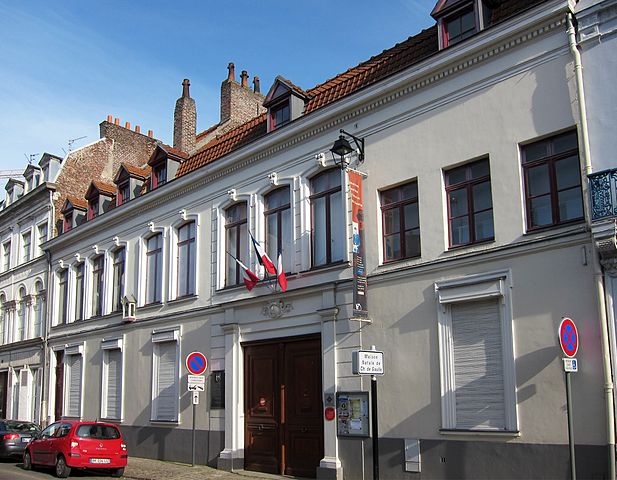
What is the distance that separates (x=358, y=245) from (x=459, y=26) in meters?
5.17

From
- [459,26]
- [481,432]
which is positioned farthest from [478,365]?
[459,26]

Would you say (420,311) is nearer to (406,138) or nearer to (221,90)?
(406,138)

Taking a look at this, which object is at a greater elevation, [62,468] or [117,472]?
[62,468]

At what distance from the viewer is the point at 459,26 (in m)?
15.1

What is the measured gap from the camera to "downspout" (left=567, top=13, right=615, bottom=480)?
11094 mm

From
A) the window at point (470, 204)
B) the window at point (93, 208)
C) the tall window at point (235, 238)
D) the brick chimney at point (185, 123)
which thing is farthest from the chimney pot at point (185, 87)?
the window at point (470, 204)

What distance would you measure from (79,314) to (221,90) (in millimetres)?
11983

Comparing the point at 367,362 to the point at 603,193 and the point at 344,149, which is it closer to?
the point at 344,149

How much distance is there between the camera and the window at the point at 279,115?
19087mm

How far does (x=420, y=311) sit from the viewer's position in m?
14.5

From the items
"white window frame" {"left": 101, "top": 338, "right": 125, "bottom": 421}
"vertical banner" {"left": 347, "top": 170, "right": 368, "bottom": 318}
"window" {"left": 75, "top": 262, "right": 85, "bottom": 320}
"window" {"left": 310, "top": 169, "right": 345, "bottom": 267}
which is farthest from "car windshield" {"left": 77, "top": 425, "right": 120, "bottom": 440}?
"window" {"left": 75, "top": 262, "right": 85, "bottom": 320}

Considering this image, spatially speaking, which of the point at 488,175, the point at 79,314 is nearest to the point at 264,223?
the point at 488,175

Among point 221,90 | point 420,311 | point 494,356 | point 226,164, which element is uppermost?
point 221,90

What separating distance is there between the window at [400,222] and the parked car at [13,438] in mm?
13715
